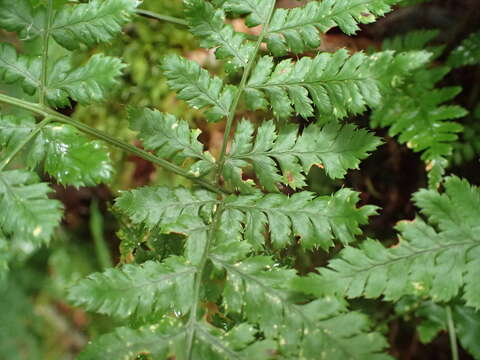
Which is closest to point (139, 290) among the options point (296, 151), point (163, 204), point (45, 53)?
point (163, 204)

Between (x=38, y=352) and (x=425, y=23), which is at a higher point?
(x=425, y=23)

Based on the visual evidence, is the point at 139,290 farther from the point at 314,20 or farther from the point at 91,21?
the point at 314,20

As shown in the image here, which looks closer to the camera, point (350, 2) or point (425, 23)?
point (350, 2)

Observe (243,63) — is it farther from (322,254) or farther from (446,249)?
(322,254)

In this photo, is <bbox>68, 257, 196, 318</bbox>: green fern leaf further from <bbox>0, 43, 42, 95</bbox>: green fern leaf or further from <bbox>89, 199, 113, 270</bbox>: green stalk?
<bbox>89, 199, 113, 270</bbox>: green stalk

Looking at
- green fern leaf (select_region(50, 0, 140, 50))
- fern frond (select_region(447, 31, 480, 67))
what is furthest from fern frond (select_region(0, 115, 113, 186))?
fern frond (select_region(447, 31, 480, 67))

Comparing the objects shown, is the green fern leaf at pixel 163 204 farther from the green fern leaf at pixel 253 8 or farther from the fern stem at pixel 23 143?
the green fern leaf at pixel 253 8

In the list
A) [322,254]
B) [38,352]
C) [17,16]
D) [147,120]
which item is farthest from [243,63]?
[38,352]
